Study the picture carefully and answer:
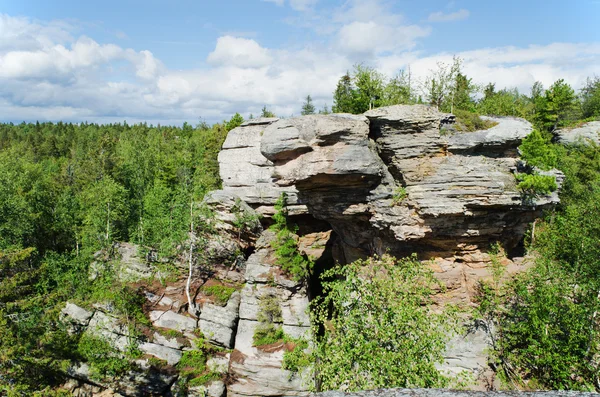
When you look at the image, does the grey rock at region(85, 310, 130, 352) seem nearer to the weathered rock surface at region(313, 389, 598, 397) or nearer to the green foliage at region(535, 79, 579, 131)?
the weathered rock surface at region(313, 389, 598, 397)

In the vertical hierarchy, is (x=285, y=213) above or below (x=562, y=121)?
below

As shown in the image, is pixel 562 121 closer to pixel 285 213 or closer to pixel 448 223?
pixel 448 223

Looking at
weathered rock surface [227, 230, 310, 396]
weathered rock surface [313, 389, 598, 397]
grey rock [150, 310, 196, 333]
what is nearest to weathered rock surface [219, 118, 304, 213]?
weathered rock surface [227, 230, 310, 396]

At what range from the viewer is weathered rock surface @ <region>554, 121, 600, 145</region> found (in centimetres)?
3491

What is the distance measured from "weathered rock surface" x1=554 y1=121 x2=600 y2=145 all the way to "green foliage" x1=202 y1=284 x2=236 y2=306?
38.2m

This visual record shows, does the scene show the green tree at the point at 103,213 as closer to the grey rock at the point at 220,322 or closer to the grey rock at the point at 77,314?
the grey rock at the point at 77,314

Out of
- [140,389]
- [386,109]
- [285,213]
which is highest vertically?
[386,109]

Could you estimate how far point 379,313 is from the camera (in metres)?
12.3

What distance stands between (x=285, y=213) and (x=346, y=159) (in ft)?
33.4

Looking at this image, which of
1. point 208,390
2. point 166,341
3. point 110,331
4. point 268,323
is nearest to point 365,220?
→ point 268,323

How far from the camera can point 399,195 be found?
2178cm

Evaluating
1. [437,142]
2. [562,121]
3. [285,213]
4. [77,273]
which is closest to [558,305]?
[437,142]

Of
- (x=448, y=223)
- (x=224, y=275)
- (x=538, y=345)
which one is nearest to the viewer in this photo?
(x=538, y=345)

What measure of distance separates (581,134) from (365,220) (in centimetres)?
2962
